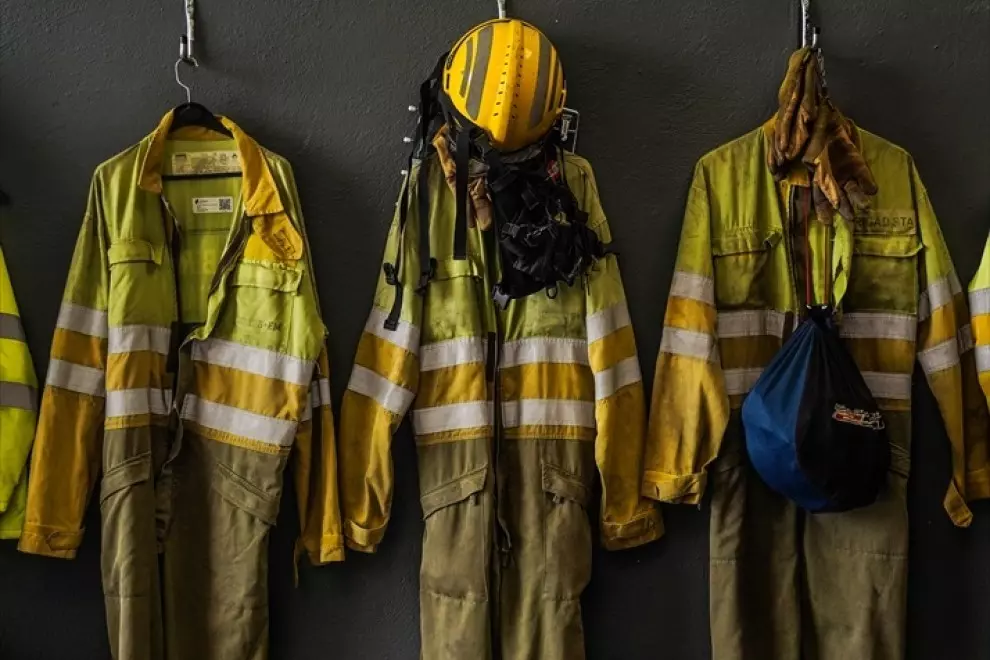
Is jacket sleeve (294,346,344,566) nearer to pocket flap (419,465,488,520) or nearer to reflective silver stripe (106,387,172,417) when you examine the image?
pocket flap (419,465,488,520)

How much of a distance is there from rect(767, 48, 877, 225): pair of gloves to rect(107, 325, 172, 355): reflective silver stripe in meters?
1.58

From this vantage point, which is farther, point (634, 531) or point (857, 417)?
point (634, 531)

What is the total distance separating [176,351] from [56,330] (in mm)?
280

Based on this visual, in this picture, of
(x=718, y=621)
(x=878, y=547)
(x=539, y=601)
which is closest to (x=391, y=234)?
(x=539, y=601)

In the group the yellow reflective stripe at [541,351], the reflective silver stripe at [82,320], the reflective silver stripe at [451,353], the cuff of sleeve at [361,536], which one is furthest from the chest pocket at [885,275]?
the reflective silver stripe at [82,320]

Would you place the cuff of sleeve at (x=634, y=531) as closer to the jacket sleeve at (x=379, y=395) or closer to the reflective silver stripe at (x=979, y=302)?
the jacket sleeve at (x=379, y=395)

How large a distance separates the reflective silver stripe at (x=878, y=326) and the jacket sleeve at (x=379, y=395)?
1.11 meters

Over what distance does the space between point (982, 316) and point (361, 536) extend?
5.51 feet

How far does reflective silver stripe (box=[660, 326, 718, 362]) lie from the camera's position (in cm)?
231

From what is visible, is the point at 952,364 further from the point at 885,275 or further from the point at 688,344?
the point at 688,344

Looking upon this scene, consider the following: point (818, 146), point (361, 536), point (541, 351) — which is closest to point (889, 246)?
point (818, 146)

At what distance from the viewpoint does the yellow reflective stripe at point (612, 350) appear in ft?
7.44

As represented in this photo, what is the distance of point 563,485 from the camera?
227 cm

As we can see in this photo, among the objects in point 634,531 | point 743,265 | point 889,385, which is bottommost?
point 634,531
